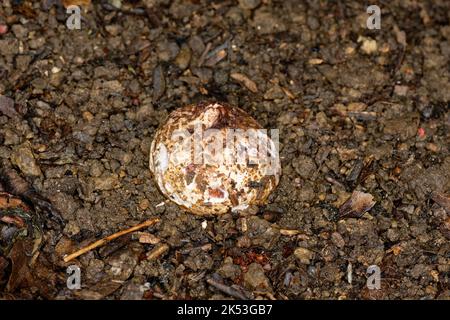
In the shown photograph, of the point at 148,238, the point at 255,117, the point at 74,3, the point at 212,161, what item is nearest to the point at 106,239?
the point at 148,238

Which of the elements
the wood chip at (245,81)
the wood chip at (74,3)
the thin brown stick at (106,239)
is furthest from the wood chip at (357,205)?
the wood chip at (74,3)

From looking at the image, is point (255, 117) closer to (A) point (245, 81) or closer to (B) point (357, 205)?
(A) point (245, 81)

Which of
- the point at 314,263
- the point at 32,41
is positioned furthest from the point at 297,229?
the point at 32,41

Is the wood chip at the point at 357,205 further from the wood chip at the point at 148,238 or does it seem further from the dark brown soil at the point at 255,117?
the wood chip at the point at 148,238

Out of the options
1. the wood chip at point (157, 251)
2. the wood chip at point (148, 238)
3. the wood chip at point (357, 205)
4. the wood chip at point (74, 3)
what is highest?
the wood chip at point (74, 3)

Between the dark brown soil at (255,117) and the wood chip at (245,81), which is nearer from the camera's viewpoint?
the dark brown soil at (255,117)

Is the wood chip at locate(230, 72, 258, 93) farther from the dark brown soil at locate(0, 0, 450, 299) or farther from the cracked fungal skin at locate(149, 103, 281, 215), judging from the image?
the cracked fungal skin at locate(149, 103, 281, 215)

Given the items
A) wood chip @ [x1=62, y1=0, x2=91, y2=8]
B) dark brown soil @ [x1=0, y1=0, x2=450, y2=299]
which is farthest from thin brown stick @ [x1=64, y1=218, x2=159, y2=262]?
wood chip @ [x1=62, y1=0, x2=91, y2=8]
